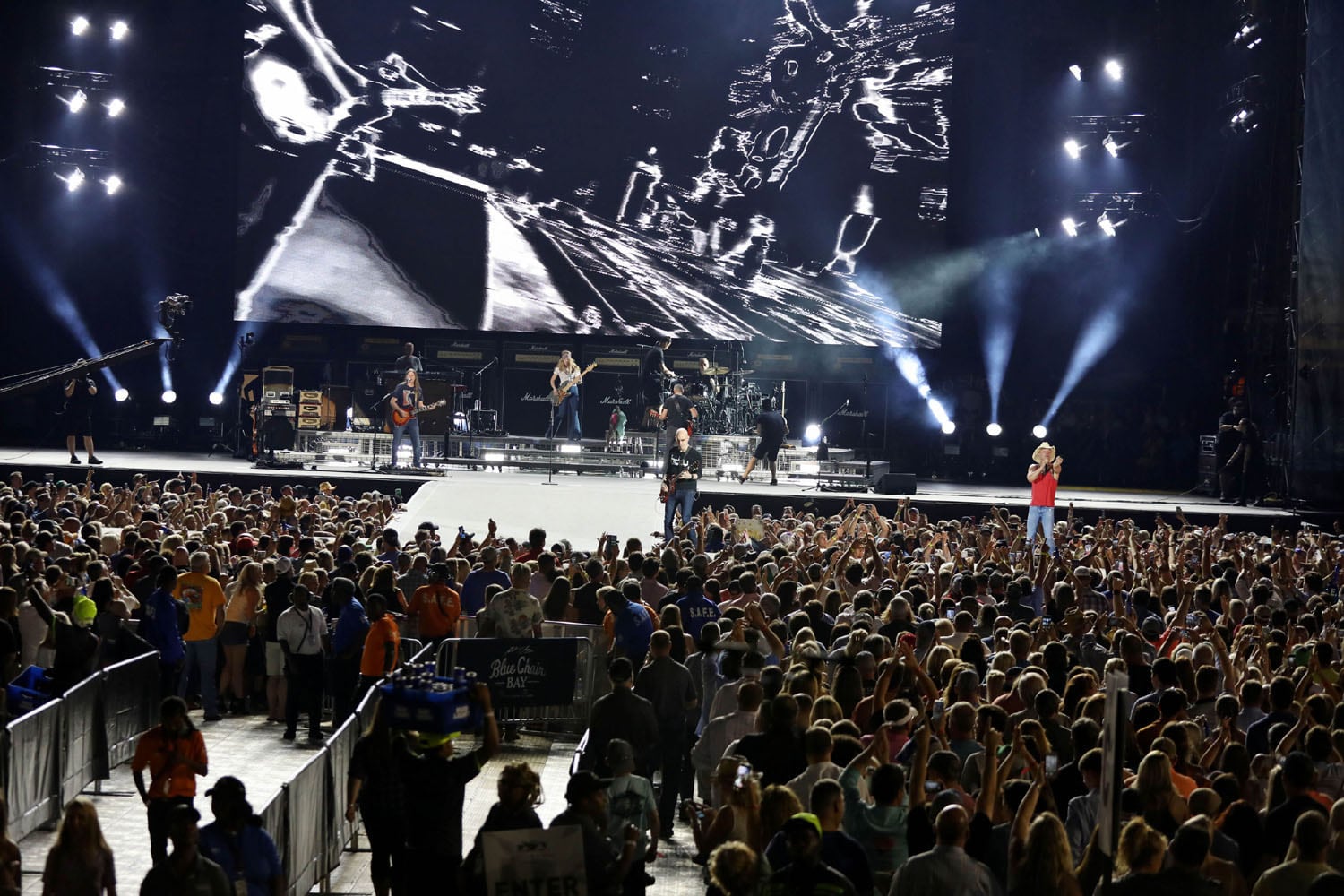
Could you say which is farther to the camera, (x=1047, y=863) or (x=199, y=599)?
(x=199, y=599)

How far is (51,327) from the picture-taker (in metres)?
28.4

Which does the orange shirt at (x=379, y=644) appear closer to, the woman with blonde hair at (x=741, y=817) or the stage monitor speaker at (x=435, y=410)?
the woman with blonde hair at (x=741, y=817)

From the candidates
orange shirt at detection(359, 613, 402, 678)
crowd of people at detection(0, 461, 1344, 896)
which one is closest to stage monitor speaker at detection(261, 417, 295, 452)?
crowd of people at detection(0, 461, 1344, 896)

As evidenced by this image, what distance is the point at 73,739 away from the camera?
8547mm

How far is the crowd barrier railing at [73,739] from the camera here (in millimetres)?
7672

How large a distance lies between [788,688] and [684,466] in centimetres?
1022

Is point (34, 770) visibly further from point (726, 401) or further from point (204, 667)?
point (726, 401)

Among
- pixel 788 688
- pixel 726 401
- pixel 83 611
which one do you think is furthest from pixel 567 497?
pixel 788 688

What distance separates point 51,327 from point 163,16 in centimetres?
640

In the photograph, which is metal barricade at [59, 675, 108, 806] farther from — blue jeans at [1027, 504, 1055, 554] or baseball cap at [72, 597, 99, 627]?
blue jeans at [1027, 504, 1055, 554]

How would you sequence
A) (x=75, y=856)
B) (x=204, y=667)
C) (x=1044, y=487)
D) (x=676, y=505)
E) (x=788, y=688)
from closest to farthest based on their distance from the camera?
(x=75, y=856) → (x=788, y=688) → (x=204, y=667) → (x=1044, y=487) → (x=676, y=505)

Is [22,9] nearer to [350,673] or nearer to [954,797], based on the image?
[350,673]

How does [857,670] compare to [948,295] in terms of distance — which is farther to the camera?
[948,295]

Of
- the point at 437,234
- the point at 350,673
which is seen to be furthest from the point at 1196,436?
the point at 350,673
